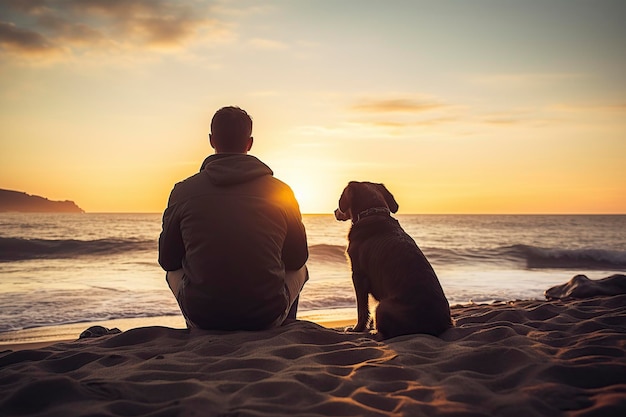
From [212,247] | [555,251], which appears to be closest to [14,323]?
[212,247]

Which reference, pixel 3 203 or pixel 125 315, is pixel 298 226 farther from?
pixel 3 203

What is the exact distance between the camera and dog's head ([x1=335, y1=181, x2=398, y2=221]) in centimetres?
501

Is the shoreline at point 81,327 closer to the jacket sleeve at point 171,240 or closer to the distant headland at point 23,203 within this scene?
the jacket sleeve at point 171,240

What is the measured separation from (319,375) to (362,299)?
2210mm

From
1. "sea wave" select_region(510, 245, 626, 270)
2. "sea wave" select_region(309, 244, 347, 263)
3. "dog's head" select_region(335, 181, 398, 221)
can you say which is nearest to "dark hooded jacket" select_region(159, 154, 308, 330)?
"dog's head" select_region(335, 181, 398, 221)

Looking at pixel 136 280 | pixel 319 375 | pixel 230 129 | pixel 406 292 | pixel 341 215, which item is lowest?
pixel 136 280

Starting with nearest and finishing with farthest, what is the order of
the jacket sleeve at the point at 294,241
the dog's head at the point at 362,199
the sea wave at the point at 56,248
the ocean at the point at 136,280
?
the jacket sleeve at the point at 294,241 → the dog's head at the point at 362,199 → the ocean at the point at 136,280 → the sea wave at the point at 56,248

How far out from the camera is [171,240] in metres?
3.86

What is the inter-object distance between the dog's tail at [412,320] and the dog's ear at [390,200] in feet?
4.60

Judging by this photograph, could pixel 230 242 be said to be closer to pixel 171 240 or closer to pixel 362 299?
pixel 171 240

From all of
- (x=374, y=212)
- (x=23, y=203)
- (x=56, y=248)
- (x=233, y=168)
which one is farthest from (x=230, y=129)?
(x=23, y=203)

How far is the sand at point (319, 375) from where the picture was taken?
228cm

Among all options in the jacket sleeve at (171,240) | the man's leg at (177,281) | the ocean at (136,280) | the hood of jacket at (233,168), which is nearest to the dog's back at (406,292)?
the ocean at (136,280)

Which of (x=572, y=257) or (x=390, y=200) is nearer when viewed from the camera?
(x=390, y=200)
